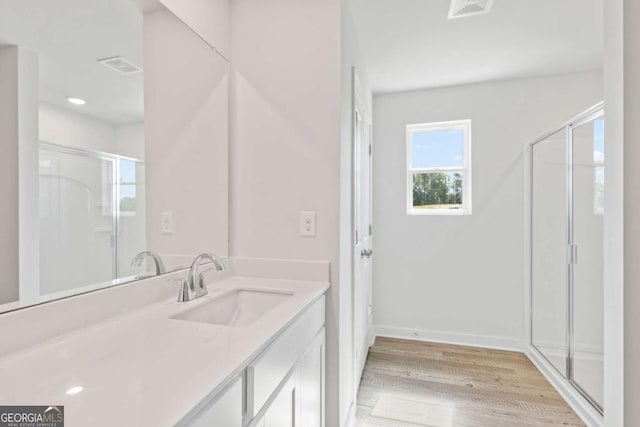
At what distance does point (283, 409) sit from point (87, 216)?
90 cm

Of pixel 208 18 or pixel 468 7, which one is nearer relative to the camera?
pixel 208 18

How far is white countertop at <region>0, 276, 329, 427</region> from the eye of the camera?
55cm

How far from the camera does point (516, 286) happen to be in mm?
2875

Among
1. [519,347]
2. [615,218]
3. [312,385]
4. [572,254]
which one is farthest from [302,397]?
[519,347]

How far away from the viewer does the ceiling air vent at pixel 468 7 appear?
179cm

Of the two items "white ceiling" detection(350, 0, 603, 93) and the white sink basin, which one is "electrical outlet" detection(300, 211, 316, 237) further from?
"white ceiling" detection(350, 0, 603, 93)

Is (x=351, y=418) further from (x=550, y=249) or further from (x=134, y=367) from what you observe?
(x=550, y=249)

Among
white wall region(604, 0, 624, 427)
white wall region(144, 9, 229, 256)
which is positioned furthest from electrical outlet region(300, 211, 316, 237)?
white wall region(604, 0, 624, 427)

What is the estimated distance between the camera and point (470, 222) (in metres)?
2.99

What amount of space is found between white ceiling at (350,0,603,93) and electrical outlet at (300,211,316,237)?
1314mm

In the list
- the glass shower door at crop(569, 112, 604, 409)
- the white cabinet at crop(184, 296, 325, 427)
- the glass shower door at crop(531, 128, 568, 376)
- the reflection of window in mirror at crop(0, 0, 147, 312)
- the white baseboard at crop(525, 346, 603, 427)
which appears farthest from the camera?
the glass shower door at crop(531, 128, 568, 376)
